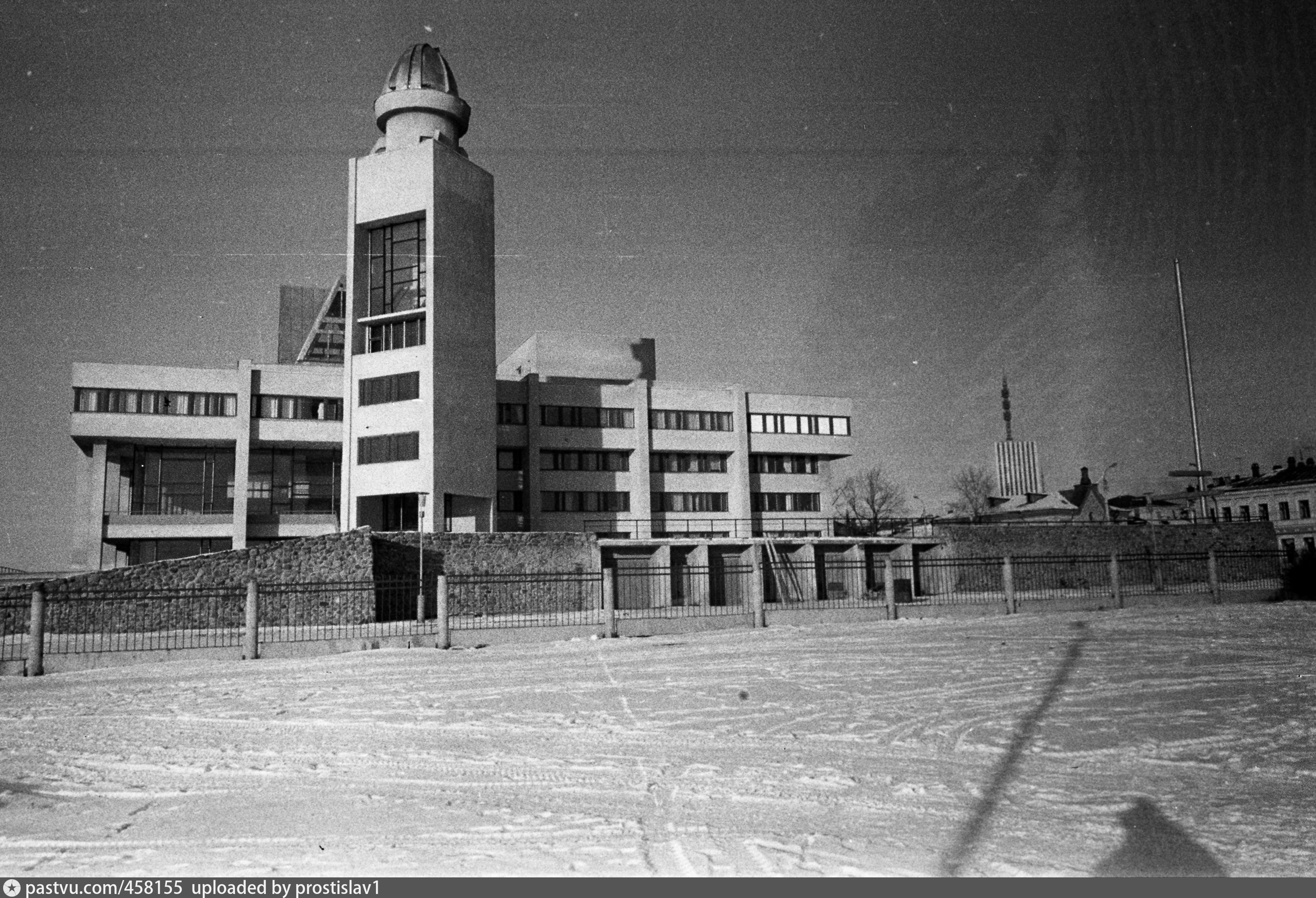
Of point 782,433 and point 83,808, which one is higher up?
point 782,433

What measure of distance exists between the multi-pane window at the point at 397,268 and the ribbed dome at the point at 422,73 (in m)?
7.79

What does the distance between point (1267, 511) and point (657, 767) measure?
7654 centimetres

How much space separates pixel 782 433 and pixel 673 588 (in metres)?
17.4

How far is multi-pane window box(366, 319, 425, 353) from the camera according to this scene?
138ft

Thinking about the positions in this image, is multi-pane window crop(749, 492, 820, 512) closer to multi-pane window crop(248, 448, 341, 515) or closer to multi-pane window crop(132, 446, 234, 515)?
multi-pane window crop(248, 448, 341, 515)

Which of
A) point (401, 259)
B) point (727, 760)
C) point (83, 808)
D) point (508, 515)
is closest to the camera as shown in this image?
point (83, 808)

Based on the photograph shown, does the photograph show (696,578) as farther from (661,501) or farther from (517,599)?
(661,501)

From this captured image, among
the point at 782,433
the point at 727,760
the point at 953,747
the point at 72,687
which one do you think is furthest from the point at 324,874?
the point at 782,433

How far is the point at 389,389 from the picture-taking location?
41.7 meters

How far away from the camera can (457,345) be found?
41.8m

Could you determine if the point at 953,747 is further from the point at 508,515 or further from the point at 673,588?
the point at 508,515

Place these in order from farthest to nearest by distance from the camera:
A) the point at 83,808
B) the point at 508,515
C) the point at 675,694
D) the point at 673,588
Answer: the point at 508,515
the point at 673,588
the point at 675,694
the point at 83,808

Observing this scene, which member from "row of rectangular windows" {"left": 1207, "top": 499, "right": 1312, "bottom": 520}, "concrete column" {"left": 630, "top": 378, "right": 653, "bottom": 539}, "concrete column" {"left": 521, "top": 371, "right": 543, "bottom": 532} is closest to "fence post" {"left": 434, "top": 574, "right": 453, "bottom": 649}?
"concrete column" {"left": 521, "top": 371, "right": 543, "bottom": 532}

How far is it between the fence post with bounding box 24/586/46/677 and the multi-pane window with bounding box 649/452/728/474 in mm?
37068
